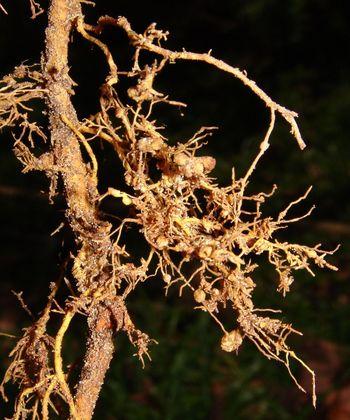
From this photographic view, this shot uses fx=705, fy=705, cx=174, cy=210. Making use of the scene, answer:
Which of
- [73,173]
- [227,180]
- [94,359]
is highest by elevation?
[227,180]

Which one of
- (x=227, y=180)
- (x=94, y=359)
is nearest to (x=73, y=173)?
(x=94, y=359)

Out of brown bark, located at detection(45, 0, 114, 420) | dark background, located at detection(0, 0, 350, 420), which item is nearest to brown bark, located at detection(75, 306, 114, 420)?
brown bark, located at detection(45, 0, 114, 420)

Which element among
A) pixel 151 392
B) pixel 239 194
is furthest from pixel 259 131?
pixel 239 194

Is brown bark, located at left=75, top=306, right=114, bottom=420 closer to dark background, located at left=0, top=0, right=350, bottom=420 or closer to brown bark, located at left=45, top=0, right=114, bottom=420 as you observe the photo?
brown bark, located at left=45, top=0, right=114, bottom=420

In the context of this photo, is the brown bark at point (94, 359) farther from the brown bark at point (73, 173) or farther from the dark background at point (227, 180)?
the dark background at point (227, 180)

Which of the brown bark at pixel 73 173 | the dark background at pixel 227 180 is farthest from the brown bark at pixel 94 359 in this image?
the dark background at pixel 227 180

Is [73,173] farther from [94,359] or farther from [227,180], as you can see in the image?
[227,180]
